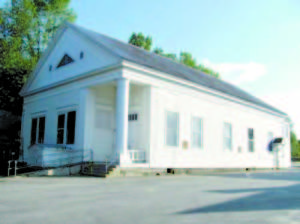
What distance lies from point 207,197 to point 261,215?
2187 mm

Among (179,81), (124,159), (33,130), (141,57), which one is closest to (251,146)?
(179,81)

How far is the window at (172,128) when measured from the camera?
55.9 ft

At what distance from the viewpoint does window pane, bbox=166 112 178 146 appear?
17031 millimetres

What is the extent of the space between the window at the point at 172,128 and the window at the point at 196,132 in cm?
166

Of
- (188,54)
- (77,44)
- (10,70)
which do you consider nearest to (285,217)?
(77,44)

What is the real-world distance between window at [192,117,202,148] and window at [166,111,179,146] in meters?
1.66

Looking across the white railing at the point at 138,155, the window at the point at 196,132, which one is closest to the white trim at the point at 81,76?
the white railing at the point at 138,155

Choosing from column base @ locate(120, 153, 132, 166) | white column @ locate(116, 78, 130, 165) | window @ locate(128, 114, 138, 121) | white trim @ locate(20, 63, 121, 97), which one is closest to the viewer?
column base @ locate(120, 153, 132, 166)

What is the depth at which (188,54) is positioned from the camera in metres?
51.0

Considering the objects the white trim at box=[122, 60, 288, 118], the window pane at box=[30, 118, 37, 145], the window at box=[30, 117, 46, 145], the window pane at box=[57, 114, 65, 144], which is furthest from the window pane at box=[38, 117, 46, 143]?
the white trim at box=[122, 60, 288, 118]

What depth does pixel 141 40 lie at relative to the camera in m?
45.2

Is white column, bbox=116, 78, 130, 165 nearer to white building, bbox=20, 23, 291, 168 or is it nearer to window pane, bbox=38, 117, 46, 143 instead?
white building, bbox=20, 23, 291, 168

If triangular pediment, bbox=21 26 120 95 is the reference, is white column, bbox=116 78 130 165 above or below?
below

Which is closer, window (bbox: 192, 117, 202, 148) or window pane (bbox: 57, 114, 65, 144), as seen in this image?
window pane (bbox: 57, 114, 65, 144)
